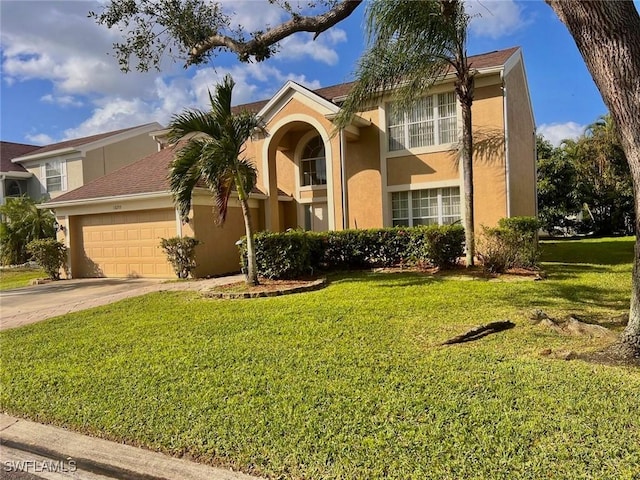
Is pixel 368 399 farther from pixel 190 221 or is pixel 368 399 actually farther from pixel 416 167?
pixel 416 167

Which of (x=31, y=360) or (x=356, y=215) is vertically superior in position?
(x=356, y=215)

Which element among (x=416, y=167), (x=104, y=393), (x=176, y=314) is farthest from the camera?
(x=416, y=167)

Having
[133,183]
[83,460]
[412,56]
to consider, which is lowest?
[83,460]

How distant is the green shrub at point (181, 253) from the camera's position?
47.4 ft

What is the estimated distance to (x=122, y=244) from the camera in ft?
54.9

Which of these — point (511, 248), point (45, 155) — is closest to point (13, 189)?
point (45, 155)

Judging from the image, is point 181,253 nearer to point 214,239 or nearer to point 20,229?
point 214,239

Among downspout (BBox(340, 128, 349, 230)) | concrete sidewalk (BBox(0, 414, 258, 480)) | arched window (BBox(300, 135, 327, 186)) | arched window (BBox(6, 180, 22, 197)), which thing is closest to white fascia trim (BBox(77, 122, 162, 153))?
arched window (BBox(6, 180, 22, 197))

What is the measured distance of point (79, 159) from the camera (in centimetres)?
2666

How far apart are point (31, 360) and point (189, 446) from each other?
4.11 meters

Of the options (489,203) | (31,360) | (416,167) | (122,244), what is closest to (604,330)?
(31,360)

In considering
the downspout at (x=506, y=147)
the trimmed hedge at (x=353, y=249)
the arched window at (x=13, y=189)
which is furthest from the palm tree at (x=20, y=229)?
the downspout at (x=506, y=147)

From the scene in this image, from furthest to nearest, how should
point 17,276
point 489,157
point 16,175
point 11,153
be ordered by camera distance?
point 11,153 → point 16,175 → point 17,276 → point 489,157

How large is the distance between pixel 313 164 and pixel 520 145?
831 centimetres
